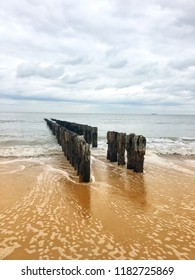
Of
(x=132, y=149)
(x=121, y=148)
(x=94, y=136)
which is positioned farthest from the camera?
(x=94, y=136)

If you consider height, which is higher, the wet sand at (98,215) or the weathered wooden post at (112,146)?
the weathered wooden post at (112,146)

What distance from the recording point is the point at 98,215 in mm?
6023

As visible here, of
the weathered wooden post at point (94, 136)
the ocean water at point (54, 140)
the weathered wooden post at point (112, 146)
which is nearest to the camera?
the weathered wooden post at point (112, 146)

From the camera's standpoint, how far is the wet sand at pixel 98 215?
448 cm

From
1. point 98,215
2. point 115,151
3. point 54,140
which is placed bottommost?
point 98,215

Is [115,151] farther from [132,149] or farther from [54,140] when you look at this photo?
[54,140]

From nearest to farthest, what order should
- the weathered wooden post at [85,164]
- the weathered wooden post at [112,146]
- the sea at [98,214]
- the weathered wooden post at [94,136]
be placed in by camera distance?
the sea at [98,214] < the weathered wooden post at [85,164] < the weathered wooden post at [112,146] < the weathered wooden post at [94,136]

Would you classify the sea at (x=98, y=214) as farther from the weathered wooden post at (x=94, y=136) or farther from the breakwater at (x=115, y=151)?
the weathered wooden post at (x=94, y=136)

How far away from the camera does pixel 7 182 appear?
879 centimetres

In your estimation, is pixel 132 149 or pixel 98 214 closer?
pixel 98 214

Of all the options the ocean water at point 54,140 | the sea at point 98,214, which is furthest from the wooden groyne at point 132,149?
the ocean water at point 54,140

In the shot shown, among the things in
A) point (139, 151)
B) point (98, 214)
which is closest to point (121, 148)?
point (139, 151)

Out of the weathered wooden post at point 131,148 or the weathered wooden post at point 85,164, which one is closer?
the weathered wooden post at point 85,164
